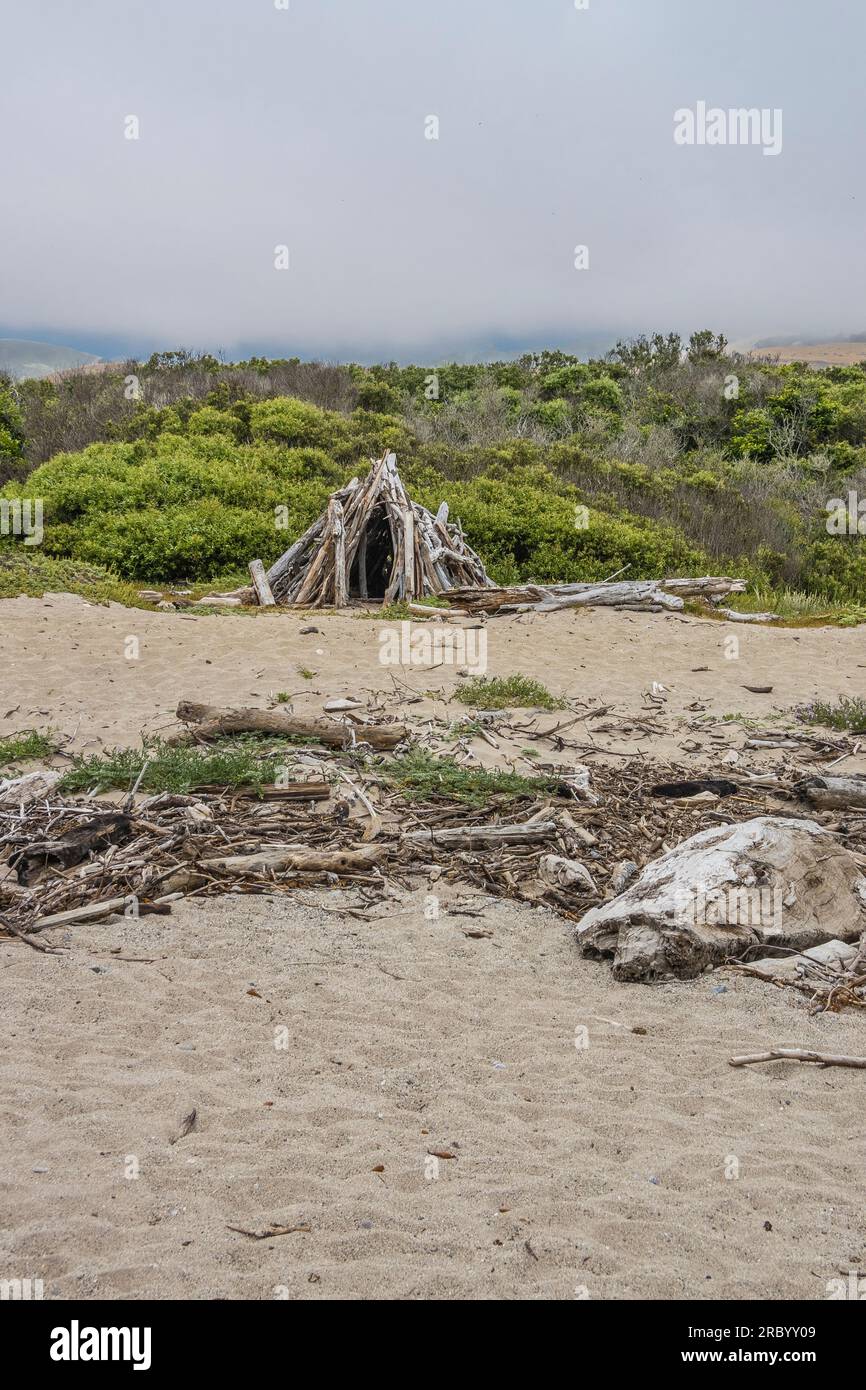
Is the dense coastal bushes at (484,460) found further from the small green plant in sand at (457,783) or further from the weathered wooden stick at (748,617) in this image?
the small green plant in sand at (457,783)

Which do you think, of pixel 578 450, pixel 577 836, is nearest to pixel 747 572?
pixel 578 450

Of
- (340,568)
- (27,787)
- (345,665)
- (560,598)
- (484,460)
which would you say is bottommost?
(27,787)

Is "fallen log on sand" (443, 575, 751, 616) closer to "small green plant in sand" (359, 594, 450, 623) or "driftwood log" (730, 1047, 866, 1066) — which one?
"small green plant in sand" (359, 594, 450, 623)

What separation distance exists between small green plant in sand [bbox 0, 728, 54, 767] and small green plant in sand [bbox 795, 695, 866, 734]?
6.93 metres

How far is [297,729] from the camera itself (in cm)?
783

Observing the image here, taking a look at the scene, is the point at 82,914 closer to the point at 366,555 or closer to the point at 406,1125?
the point at 406,1125

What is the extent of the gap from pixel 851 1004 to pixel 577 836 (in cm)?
213

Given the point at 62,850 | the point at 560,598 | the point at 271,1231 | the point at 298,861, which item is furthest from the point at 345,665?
the point at 271,1231

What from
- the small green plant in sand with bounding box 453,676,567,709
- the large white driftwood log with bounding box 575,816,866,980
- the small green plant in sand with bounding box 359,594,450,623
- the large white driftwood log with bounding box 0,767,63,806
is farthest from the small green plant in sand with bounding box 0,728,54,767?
the small green plant in sand with bounding box 359,594,450,623

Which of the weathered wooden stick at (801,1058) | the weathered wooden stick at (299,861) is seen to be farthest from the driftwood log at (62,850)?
the weathered wooden stick at (801,1058)

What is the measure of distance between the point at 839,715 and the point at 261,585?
976 centimetres

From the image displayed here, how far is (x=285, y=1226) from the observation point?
8.87 ft

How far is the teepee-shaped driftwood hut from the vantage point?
53.1 ft

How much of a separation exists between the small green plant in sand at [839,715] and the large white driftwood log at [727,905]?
4.51 metres
